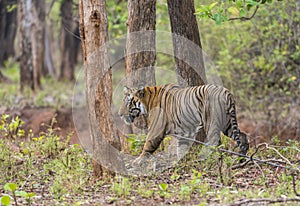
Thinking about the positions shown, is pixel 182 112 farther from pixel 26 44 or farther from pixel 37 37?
pixel 37 37

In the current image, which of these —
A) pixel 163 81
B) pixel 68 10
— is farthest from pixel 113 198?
pixel 68 10

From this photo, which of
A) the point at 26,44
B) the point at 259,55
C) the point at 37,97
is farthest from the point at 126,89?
the point at 26,44

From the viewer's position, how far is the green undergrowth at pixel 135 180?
22.6ft

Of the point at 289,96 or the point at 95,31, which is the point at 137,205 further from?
the point at 289,96

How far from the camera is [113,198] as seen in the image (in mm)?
6906

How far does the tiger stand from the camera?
340 inches

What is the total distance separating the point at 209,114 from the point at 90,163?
6.59 ft

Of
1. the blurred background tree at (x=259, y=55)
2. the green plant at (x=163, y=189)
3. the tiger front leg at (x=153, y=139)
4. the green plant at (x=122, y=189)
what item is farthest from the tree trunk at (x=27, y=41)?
the green plant at (x=163, y=189)

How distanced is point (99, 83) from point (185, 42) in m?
2.34

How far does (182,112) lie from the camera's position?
357 inches

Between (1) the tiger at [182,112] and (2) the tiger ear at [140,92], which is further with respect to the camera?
(2) the tiger ear at [140,92]

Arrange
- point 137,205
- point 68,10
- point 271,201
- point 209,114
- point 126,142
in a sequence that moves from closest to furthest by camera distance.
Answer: point 271,201 → point 137,205 → point 209,114 → point 126,142 → point 68,10

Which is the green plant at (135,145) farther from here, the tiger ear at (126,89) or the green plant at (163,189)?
the green plant at (163,189)

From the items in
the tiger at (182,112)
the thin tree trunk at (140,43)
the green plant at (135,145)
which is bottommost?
the green plant at (135,145)
